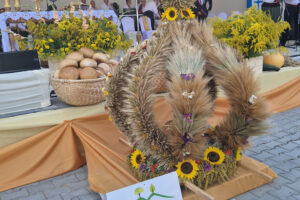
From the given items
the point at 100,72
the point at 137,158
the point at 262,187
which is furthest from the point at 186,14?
the point at 262,187

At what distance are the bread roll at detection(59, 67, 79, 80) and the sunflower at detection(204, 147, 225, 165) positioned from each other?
126cm

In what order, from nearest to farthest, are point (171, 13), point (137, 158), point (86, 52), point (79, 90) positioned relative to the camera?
point (171, 13), point (137, 158), point (79, 90), point (86, 52)

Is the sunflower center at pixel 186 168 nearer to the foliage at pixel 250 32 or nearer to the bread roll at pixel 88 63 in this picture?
the bread roll at pixel 88 63

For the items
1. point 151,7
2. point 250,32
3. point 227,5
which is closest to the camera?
point 250,32

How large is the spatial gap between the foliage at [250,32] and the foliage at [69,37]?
4.09 ft

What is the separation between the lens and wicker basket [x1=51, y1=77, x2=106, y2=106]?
→ 2.39 metres

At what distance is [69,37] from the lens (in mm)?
2936

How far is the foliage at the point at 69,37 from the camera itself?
114 inches

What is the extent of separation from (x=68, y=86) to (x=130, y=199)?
121cm

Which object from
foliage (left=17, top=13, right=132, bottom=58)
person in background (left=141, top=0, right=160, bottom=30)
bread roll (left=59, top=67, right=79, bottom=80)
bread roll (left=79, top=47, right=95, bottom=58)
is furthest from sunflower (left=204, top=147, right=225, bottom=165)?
person in background (left=141, top=0, right=160, bottom=30)

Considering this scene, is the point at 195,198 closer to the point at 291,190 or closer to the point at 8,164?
the point at 291,190

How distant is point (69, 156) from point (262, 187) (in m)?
1.55

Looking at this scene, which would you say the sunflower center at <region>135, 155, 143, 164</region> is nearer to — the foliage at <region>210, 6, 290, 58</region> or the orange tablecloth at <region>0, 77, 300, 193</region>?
the orange tablecloth at <region>0, 77, 300, 193</region>

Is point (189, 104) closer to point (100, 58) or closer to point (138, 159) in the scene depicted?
point (138, 159)
